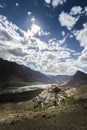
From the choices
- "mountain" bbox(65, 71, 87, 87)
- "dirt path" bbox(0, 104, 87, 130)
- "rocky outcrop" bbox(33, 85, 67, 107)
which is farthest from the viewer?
"mountain" bbox(65, 71, 87, 87)

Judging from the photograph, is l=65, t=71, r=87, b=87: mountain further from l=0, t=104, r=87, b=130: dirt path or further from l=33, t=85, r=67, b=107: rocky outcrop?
l=0, t=104, r=87, b=130: dirt path

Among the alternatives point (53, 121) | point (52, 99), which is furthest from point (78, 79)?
point (53, 121)

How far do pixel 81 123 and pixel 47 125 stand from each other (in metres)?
4.14

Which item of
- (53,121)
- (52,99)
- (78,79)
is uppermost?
(78,79)

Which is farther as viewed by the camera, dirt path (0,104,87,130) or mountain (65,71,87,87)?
mountain (65,71,87,87)

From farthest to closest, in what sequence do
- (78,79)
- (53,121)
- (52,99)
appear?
(78,79)
(52,99)
(53,121)

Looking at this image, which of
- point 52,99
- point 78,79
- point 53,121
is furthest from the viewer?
point 78,79

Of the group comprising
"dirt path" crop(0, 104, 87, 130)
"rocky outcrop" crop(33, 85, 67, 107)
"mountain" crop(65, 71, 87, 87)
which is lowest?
"dirt path" crop(0, 104, 87, 130)

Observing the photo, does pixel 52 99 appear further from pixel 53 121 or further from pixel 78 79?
pixel 78 79

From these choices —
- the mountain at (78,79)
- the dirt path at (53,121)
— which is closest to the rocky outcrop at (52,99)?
the dirt path at (53,121)

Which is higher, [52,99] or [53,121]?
[52,99]

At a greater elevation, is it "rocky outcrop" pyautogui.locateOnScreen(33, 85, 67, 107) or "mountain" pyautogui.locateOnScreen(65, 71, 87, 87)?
"mountain" pyautogui.locateOnScreen(65, 71, 87, 87)

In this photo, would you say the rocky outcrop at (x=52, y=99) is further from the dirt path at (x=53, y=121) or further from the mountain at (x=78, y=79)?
the mountain at (x=78, y=79)

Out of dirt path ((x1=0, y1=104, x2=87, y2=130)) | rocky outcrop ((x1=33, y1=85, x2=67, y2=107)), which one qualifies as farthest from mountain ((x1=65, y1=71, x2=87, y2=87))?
dirt path ((x1=0, y1=104, x2=87, y2=130))
